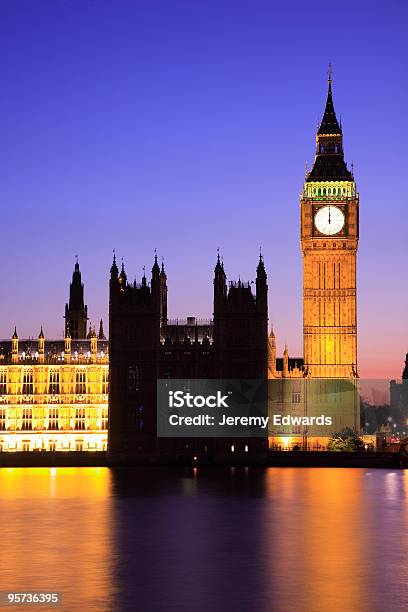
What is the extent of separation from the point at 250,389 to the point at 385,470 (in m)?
15.9

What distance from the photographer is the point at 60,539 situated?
2790 inches

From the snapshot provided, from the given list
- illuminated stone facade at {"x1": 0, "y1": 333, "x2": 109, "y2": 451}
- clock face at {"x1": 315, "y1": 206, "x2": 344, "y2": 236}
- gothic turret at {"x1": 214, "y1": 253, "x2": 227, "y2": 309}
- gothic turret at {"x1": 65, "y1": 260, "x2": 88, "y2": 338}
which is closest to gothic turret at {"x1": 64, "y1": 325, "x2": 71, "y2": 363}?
illuminated stone facade at {"x1": 0, "y1": 333, "x2": 109, "y2": 451}

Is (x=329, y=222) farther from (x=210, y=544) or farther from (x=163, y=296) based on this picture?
(x=210, y=544)

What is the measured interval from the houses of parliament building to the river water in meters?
22.5

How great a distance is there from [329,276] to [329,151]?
17.3m

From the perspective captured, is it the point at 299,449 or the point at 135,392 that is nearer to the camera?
the point at 135,392

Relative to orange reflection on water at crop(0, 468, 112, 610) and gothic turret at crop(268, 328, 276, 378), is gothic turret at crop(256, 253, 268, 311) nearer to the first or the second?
gothic turret at crop(268, 328, 276, 378)

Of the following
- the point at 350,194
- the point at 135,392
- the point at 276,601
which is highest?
the point at 350,194

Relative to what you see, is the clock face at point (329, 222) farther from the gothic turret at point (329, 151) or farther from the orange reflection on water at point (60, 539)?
the orange reflection on water at point (60, 539)

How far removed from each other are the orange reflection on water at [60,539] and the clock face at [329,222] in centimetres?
5119

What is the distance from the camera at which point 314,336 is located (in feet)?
→ 514

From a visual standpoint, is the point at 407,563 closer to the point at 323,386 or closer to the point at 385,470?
the point at 385,470

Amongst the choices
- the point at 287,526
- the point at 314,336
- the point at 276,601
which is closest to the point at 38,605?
the point at 276,601

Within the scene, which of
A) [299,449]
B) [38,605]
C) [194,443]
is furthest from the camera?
[299,449]
